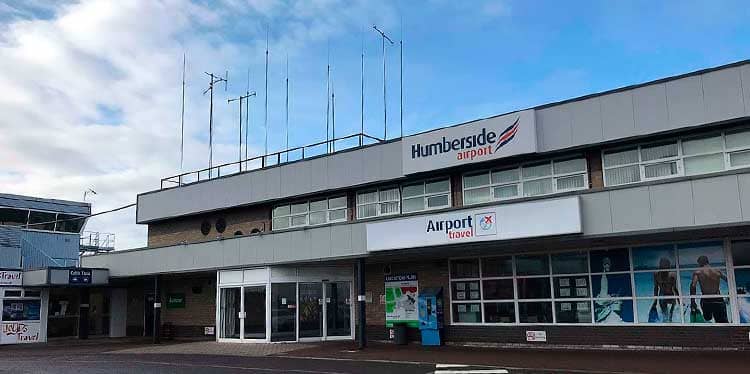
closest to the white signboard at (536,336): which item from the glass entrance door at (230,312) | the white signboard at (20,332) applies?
the glass entrance door at (230,312)

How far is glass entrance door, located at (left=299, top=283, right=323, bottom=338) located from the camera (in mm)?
24844

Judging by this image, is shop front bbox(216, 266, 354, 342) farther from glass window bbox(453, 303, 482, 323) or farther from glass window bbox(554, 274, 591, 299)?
glass window bbox(554, 274, 591, 299)

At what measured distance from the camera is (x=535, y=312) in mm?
20453

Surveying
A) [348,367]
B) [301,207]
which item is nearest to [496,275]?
[348,367]

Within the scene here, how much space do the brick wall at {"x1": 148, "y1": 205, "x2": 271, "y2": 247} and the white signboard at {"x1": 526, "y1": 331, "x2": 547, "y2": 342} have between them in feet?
37.1

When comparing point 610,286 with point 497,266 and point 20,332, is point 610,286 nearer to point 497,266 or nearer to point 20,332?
point 497,266

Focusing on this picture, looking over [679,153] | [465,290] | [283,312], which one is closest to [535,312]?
[465,290]

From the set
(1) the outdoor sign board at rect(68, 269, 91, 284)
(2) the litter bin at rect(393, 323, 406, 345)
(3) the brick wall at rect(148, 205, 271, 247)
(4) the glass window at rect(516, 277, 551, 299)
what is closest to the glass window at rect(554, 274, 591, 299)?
(4) the glass window at rect(516, 277, 551, 299)

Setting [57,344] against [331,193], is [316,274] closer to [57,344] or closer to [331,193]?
[331,193]

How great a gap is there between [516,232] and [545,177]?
293cm

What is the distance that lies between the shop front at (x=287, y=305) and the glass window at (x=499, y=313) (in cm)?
591

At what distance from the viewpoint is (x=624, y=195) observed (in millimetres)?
16734

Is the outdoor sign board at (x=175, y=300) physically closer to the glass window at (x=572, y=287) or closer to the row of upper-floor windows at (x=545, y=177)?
the row of upper-floor windows at (x=545, y=177)

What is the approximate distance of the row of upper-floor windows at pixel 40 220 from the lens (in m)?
37.2
